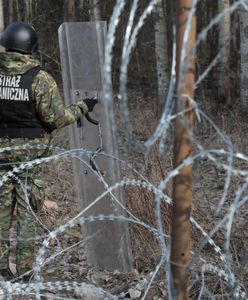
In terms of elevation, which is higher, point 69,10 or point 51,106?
point 69,10

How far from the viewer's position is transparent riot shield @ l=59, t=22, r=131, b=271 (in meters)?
3.65

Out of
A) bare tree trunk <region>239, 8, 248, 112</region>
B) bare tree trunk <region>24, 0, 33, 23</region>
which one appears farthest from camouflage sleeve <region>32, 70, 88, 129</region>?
bare tree trunk <region>24, 0, 33, 23</region>

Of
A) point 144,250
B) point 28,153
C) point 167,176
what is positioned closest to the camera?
point 167,176

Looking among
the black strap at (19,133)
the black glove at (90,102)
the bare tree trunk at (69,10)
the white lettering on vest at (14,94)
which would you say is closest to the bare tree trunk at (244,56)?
the black glove at (90,102)

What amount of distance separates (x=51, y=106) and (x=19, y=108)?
20cm

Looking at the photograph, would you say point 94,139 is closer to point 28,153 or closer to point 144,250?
point 28,153

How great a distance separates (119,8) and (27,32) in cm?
Answer: 223

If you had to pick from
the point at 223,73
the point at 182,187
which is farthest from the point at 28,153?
the point at 223,73

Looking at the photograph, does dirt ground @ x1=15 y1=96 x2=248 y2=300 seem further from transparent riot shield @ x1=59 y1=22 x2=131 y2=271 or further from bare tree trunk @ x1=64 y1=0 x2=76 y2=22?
bare tree trunk @ x1=64 y1=0 x2=76 y2=22

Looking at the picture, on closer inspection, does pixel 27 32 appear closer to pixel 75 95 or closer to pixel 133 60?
pixel 75 95

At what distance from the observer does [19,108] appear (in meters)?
3.61

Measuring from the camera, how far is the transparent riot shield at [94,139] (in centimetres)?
365

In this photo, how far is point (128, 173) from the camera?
17.2ft

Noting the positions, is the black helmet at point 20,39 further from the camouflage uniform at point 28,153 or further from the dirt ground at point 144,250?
the dirt ground at point 144,250
